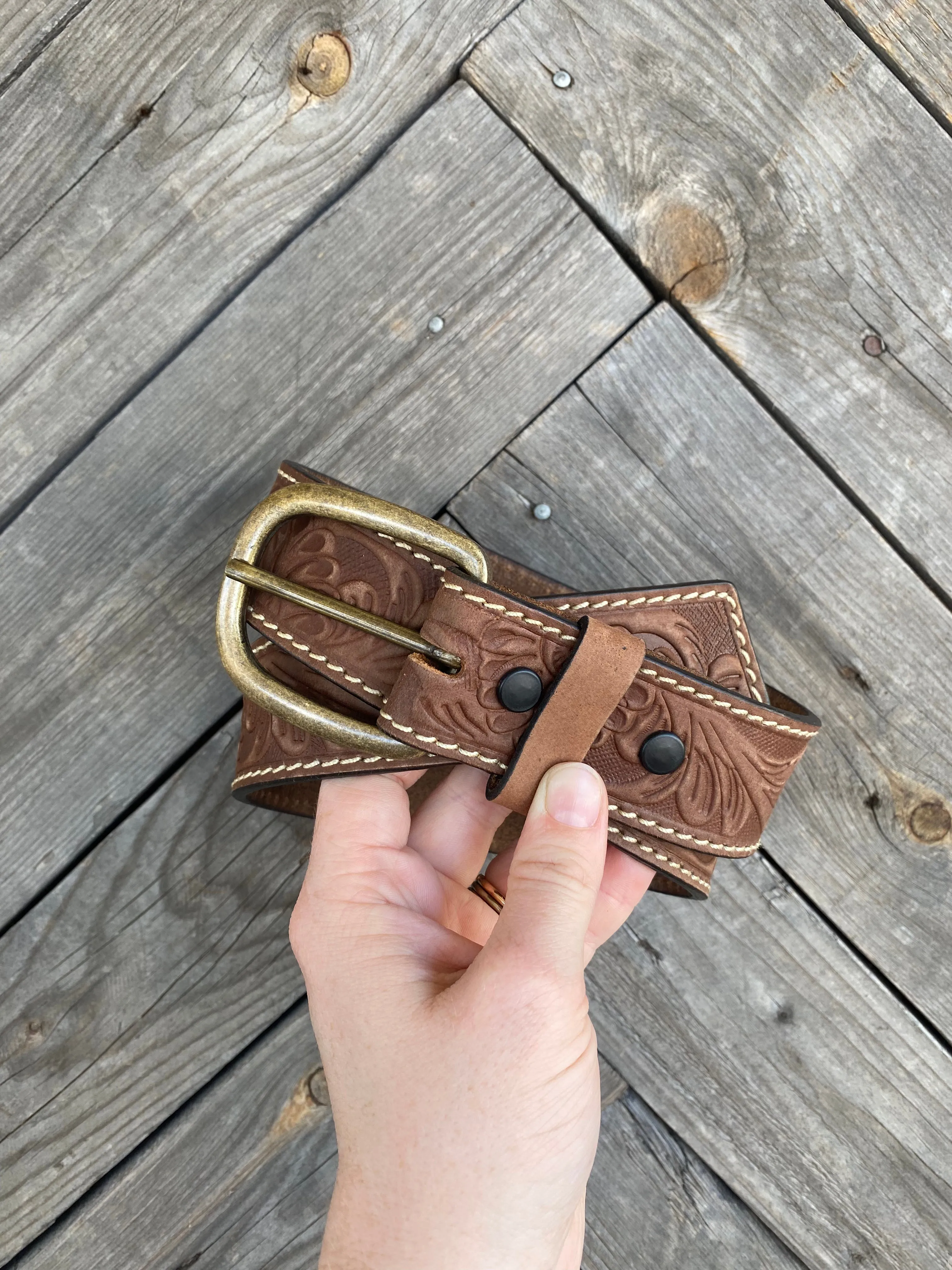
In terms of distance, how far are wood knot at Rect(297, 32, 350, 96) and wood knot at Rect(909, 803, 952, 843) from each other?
195 cm

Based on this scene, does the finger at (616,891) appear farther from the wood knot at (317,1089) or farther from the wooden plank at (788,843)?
the wood knot at (317,1089)

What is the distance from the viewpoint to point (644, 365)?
174 cm

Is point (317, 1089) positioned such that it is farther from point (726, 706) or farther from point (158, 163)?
point (158, 163)

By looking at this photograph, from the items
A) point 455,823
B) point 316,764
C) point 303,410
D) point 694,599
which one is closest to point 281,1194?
point 455,823

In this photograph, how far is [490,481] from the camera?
1755mm

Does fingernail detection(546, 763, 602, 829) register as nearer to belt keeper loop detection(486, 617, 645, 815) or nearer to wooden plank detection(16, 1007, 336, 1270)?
belt keeper loop detection(486, 617, 645, 815)

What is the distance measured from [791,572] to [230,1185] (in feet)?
6.04

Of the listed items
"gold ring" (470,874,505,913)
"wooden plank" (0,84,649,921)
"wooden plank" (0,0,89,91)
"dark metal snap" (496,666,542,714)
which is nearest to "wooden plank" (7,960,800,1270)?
"gold ring" (470,874,505,913)

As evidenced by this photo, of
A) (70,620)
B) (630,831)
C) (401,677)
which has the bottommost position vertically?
(630,831)

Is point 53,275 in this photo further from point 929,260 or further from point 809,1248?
point 809,1248

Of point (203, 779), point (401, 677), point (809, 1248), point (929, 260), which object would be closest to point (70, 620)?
point (203, 779)

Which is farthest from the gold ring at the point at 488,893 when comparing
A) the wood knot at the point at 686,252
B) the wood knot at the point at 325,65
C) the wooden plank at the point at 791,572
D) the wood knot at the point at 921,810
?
the wood knot at the point at 325,65

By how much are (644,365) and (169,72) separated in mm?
1134

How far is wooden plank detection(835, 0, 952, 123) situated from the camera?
1.68 metres
